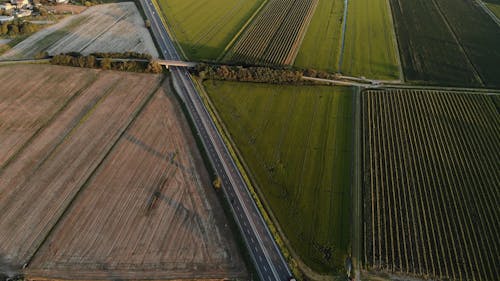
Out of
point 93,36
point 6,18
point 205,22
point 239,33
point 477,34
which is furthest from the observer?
point 205,22

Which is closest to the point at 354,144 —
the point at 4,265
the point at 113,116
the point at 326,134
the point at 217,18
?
the point at 326,134

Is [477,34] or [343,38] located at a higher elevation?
[343,38]

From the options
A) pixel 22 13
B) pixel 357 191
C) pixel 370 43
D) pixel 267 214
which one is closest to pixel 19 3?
pixel 22 13

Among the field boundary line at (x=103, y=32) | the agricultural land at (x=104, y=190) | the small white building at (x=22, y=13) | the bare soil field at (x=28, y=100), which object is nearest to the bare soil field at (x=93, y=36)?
the field boundary line at (x=103, y=32)

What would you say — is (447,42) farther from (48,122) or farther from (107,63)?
(48,122)

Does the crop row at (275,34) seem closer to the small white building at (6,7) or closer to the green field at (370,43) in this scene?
the green field at (370,43)

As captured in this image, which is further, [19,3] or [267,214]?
[19,3]
